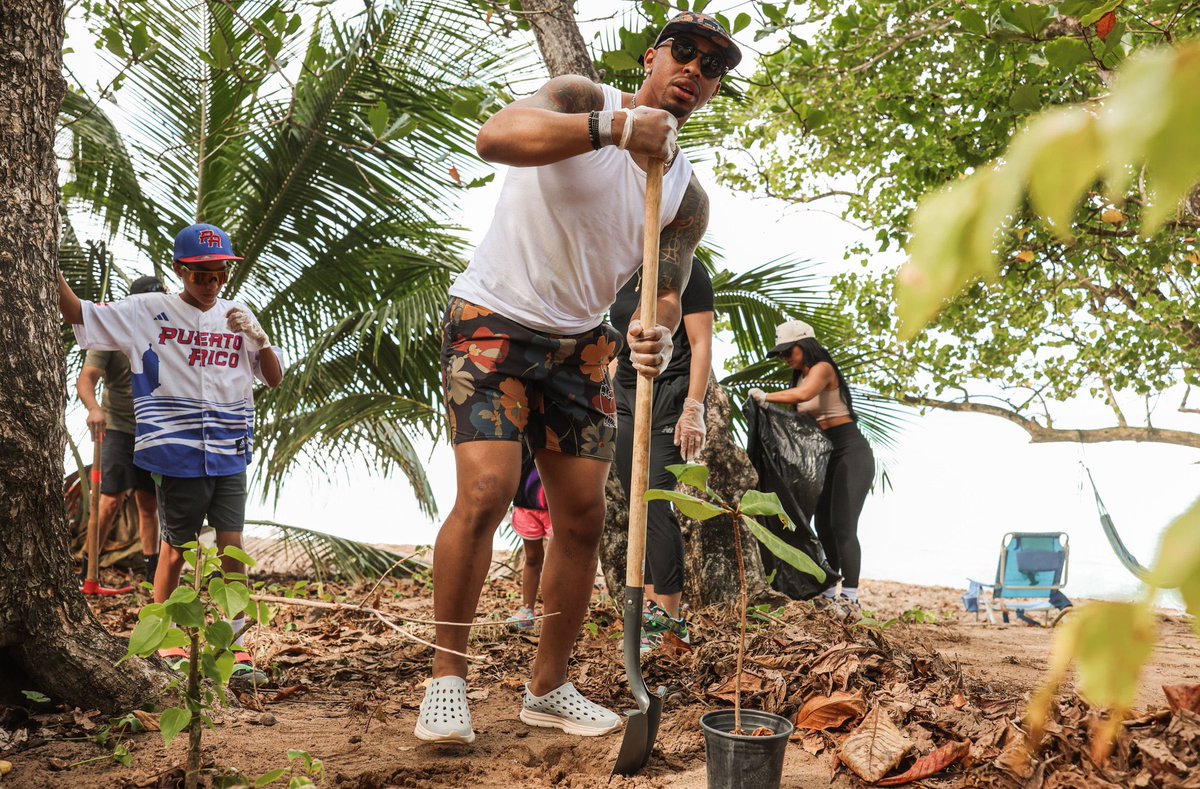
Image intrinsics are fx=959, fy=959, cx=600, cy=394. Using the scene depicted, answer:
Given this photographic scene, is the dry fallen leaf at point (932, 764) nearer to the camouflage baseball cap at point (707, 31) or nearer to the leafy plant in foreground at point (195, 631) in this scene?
the leafy plant in foreground at point (195, 631)

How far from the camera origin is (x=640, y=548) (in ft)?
7.61

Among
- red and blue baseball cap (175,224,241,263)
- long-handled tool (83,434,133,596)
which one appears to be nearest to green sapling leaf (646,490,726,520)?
red and blue baseball cap (175,224,241,263)

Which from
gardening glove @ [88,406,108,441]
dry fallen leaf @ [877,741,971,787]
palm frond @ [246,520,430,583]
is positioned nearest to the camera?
dry fallen leaf @ [877,741,971,787]

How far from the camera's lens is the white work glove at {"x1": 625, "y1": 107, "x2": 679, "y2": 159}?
88.2 inches

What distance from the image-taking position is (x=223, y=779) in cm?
203

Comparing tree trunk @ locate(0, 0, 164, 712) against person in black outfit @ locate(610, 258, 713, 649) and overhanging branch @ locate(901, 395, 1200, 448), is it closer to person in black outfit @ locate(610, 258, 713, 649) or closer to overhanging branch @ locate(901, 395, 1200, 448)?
person in black outfit @ locate(610, 258, 713, 649)

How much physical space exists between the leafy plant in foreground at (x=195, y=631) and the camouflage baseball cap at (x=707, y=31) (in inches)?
67.5

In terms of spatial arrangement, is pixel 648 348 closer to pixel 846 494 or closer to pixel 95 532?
pixel 846 494

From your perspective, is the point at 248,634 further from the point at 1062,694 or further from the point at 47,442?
the point at 1062,694

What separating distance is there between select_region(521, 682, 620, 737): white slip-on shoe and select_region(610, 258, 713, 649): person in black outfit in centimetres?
121

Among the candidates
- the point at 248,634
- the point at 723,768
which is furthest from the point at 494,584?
the point at 723,768

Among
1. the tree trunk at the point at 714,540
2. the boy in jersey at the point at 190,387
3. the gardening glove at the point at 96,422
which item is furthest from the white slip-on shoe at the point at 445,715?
the gardening glove at the point at 96,422

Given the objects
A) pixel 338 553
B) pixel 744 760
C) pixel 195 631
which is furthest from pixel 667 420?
pixel 338 553

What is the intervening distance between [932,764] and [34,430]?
7.79 ft
